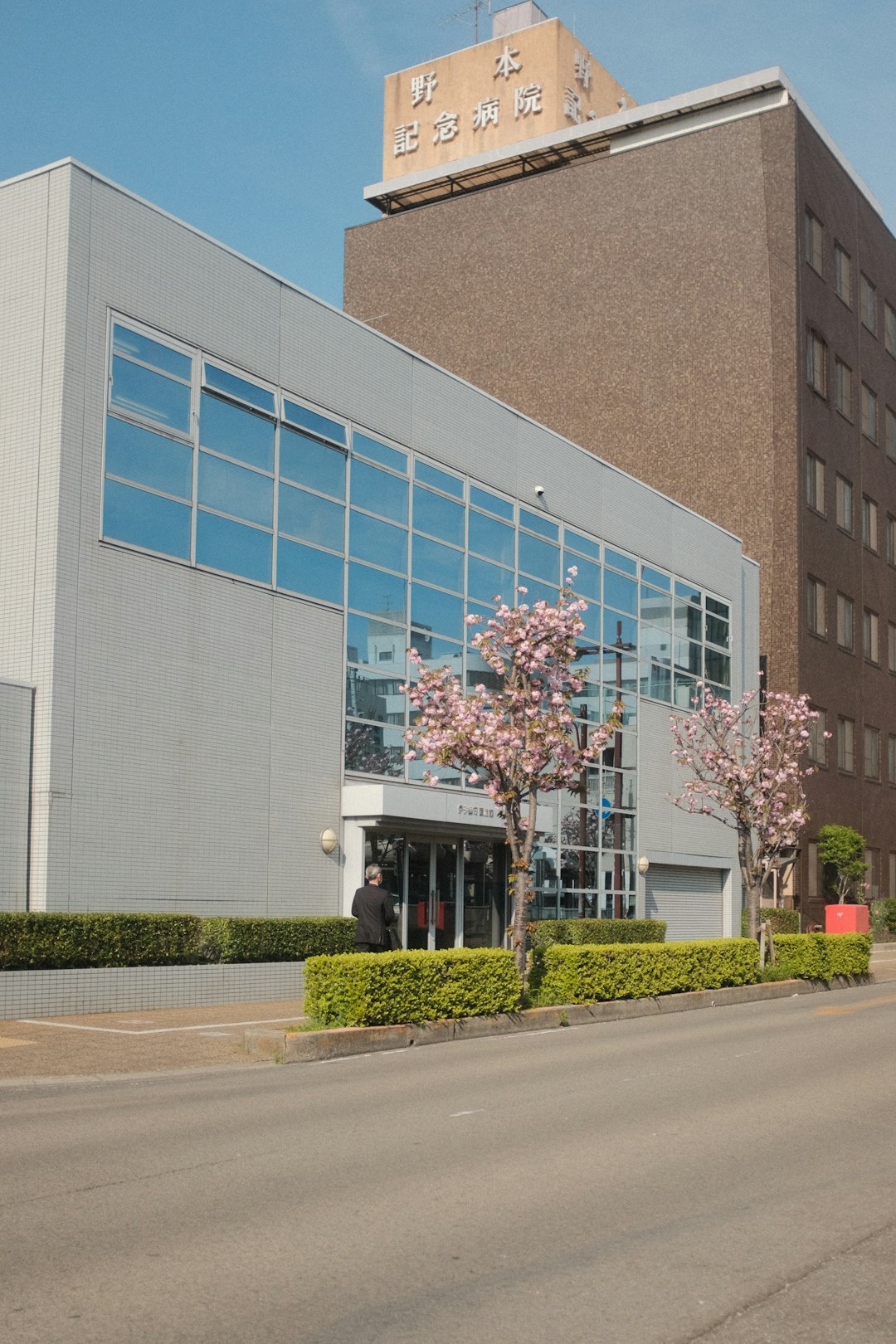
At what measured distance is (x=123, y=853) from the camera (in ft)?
64.3

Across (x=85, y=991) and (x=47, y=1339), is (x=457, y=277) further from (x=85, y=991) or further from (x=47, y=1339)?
(x=47, y=1339)

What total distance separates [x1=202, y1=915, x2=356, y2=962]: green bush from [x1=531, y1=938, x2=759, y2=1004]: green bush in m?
2.94

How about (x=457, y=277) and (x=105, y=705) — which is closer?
(x=105, y=705)

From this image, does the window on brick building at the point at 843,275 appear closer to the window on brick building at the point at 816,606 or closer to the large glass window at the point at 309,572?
the window on brick building at the point at 816,606

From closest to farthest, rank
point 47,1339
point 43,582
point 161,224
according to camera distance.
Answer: point 47,1339 < point 43,582 < point 161,224

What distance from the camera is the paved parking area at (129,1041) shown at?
43.0 ft

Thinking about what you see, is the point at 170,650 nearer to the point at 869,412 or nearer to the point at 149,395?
the point at 149,395

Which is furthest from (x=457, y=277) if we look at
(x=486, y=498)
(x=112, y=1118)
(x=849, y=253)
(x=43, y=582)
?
(x=112, y=1118)

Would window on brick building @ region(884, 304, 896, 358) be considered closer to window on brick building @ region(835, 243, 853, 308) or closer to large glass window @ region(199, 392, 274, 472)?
window on brick building @ region(835, 243, 853, 308)

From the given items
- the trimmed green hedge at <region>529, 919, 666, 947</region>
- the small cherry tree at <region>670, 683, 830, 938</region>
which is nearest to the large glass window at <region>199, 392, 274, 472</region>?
the trimmed green hedge at <region>529, 919, 666, 947</region>

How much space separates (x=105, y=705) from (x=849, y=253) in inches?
1375

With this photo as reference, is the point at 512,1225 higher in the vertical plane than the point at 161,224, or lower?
lower

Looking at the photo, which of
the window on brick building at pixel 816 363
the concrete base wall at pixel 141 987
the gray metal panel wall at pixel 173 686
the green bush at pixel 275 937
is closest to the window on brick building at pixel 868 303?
the window on brick building at pixel 816 363

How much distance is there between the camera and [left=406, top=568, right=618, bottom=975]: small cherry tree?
62.3 feet
